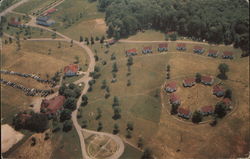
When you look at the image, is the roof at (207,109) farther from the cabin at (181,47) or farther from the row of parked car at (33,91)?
the row of parked car at (33,91)

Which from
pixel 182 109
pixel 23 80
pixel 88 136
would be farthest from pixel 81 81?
pixel 182 109

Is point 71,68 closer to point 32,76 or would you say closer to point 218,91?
point 32,76

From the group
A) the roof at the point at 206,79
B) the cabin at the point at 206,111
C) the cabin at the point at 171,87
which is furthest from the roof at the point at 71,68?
the cabin at the point at 206,111

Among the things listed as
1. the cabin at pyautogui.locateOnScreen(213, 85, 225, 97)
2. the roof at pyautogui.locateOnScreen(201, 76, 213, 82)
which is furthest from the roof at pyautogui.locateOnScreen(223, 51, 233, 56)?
the cabin at pyautogui.locateOnScreen(213, 85, 225, 97)

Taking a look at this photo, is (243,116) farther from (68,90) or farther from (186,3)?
(186,3)

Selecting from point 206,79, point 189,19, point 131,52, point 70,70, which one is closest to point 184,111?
point 206,79
